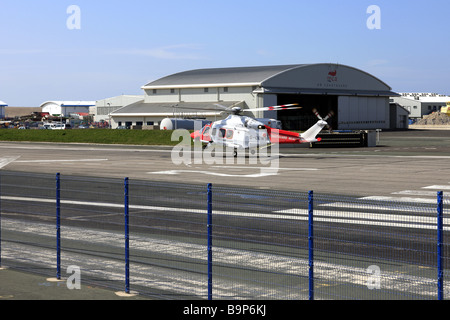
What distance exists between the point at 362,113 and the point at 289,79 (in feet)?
57.8

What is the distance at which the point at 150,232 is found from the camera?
15.6 m

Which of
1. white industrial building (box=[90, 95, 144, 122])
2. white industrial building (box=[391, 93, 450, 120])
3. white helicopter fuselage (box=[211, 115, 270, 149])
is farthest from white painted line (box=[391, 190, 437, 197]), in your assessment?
white industrial building (box=[391, 93, 450, 120])

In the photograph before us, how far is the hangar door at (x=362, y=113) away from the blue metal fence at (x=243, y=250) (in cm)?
8628

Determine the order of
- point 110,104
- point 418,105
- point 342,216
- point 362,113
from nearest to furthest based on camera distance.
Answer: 1. point 342,216
2. point 362,113
3. point 110,104
4. point 418,105

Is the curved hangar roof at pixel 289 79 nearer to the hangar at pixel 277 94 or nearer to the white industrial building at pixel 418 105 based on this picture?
the hangar at pixel 277 94

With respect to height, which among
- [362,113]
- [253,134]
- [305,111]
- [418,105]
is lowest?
[253,134]

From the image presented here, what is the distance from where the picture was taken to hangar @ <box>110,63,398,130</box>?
307ft

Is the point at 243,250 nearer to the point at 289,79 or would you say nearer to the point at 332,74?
the point at 289,79

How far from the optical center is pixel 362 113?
107562mm

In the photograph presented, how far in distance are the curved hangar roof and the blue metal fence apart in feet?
245

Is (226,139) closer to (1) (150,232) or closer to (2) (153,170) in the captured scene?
(2) (153,170)

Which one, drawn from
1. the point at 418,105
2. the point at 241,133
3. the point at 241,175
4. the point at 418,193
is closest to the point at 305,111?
the point at 241,133

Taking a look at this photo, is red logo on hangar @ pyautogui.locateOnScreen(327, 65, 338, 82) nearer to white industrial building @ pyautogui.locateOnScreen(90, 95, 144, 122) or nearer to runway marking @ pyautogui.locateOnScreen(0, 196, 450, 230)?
white industrial building @ pyautogui.locateOnScreen(90, 95, 144, 122)
